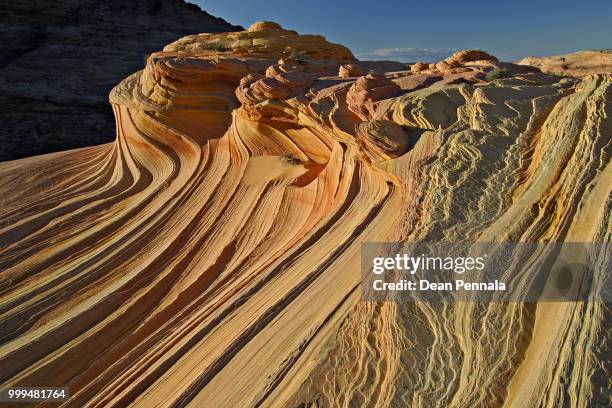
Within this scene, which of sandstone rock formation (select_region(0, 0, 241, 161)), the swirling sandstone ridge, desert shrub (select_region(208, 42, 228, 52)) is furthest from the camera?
sandstone rock formation (select_region(0, 0, 241, 161))

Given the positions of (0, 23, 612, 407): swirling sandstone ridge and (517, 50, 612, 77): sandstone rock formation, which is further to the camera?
(517, 50, 612, 77): sandstone rock formation

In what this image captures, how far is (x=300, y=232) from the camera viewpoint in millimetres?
6629

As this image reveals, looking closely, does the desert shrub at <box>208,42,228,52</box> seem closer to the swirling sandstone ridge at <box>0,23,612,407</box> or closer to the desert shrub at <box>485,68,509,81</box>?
the swirling sandstone ridge at <box>0,23,612,407</box>

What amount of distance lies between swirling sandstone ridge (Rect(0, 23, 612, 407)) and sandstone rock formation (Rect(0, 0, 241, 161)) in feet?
32.1

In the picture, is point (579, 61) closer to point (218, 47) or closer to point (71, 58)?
point (218, 47)

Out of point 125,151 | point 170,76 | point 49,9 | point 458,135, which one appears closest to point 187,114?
point 170,76

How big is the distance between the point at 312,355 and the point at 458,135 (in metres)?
3.59

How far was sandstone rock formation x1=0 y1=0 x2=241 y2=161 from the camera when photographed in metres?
19.4

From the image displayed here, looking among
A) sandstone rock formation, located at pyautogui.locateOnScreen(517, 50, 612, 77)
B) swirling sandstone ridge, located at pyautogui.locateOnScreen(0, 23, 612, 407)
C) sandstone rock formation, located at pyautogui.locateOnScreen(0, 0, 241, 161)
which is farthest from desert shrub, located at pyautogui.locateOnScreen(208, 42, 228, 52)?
sandstone rock formation, located at pyautogui.locateOnScreen(0, 0, 241, 161)

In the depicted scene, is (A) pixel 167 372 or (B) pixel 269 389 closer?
(B) pixel 269 389

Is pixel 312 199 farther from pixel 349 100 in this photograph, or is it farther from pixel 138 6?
pixel 138 6

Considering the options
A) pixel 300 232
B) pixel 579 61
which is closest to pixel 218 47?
pixel 300 232

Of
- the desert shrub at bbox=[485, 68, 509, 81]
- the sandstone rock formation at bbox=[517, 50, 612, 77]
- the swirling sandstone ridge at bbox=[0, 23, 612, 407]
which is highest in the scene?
the sandstone rock formation at bbox=[517, 50, 612, 77]

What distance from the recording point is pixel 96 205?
895cm
